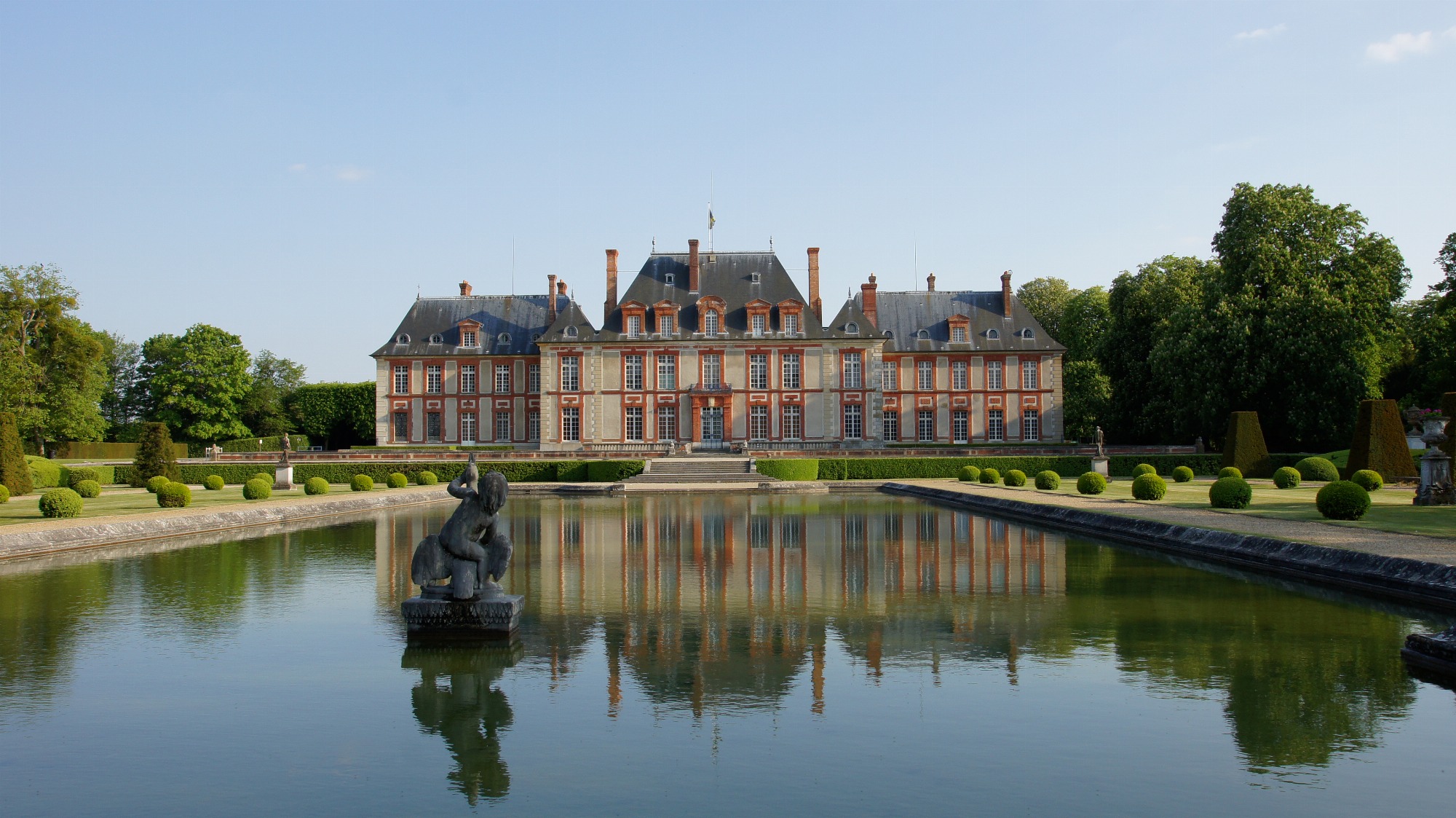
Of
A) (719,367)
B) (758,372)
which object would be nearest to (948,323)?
(758,372)

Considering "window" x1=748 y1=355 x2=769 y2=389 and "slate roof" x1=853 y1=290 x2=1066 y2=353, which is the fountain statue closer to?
"window" x1=748 y1=355 x2=769 y2=389

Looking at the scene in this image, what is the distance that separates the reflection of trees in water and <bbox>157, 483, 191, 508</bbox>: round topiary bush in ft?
49.1

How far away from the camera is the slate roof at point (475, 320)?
48.8m

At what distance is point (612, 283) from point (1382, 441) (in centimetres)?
3181

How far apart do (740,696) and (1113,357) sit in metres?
44.9

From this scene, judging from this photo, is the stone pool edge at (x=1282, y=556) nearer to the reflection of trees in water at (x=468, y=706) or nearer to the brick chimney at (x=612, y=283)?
the reflection of trees in water at (x=468, y=706)

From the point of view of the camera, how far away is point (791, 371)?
1797 inches

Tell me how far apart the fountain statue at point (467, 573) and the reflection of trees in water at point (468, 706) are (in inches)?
7.1

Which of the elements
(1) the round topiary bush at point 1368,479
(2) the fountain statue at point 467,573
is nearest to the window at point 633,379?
(1) the round topiary bush at point 1368,479

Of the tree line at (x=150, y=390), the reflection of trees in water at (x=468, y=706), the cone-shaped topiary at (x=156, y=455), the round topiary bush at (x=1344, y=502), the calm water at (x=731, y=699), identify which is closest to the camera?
the calm water at (x=731, y=699)

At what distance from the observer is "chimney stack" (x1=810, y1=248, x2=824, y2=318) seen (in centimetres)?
4706

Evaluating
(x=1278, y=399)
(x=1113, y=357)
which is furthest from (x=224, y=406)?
(x=1278, y=399)

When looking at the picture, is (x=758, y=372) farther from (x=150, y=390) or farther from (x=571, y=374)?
(x=150, y=390)

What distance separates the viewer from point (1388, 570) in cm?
1033
